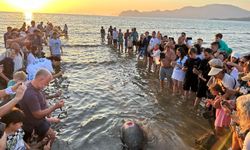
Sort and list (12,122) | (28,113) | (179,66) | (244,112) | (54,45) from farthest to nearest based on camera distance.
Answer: (54,45)
(179,66)
(28,113)
(12,122)
(244,112)

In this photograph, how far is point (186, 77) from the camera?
1009 cm

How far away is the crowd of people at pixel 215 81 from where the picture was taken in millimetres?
4395

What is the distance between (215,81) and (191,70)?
2.92 metres

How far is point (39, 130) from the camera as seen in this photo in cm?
566

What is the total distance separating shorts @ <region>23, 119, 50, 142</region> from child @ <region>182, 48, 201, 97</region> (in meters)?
5.63

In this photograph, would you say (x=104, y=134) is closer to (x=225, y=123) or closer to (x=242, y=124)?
(x=225, y=123)

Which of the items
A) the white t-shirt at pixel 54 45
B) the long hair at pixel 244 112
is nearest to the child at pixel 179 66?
the long hair at pixel 244 112

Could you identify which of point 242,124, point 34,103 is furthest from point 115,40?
point 242,124

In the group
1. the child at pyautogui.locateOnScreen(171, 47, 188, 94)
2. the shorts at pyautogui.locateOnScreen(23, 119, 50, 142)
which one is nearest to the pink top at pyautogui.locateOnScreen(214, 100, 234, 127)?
the shorts at pyautogui.locateOnScreen(23, 119, 50, 142)

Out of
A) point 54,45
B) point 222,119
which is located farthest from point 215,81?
point 54,45

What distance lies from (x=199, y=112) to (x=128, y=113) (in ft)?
7.77

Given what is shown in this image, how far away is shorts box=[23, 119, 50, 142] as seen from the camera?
5.52 m

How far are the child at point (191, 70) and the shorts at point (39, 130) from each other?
222 inches

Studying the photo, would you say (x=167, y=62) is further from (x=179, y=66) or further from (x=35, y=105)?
(x=35, y=105)
